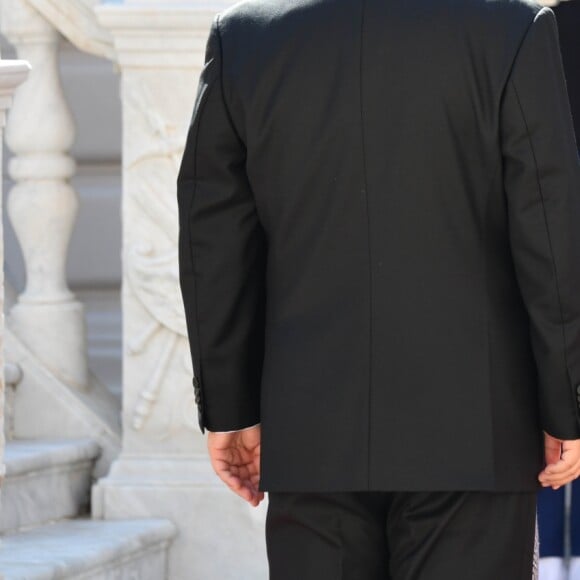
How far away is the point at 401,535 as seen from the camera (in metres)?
2.50

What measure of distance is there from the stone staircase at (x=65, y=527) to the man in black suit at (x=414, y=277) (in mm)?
1064

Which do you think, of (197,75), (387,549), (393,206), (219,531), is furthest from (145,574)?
(393,206)

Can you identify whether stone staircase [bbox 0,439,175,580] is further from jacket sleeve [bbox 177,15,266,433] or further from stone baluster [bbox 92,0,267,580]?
Answer: jacket sleeve [bbox 177,15,266,433]

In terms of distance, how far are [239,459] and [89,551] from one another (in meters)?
0.94

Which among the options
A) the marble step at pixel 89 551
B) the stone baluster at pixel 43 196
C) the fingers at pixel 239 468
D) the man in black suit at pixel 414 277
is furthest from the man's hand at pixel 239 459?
the stone baluster at pixel 43 196

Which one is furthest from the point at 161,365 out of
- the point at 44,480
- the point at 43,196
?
the point at 43,196

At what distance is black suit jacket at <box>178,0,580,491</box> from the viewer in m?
2.45

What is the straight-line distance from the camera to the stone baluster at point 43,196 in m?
4.11

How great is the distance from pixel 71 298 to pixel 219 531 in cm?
70

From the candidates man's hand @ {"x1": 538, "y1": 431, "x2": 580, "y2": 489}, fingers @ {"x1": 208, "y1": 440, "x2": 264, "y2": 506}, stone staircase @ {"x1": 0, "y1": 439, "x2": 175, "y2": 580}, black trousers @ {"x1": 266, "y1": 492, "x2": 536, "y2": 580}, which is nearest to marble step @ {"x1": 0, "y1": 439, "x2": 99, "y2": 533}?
stone staircase @ {"x1": 0, "y1": 439, "x2": 175, "y2": 580}

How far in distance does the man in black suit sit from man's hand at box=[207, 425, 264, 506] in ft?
0.47

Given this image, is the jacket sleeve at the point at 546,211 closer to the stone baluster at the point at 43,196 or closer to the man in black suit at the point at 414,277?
the man in black suit at the point at 414,277

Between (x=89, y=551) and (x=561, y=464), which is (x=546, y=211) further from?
(x=89, y=551)

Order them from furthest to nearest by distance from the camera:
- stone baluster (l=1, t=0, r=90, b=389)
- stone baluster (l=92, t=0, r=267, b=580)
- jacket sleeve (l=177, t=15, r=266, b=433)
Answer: stone baluster (l=1, t=0, r=90, b=389) → stone baluster (l=92, t=0, r=267, b=580) → jacket sleeve (l=177, t=15, r=266, b=433)
